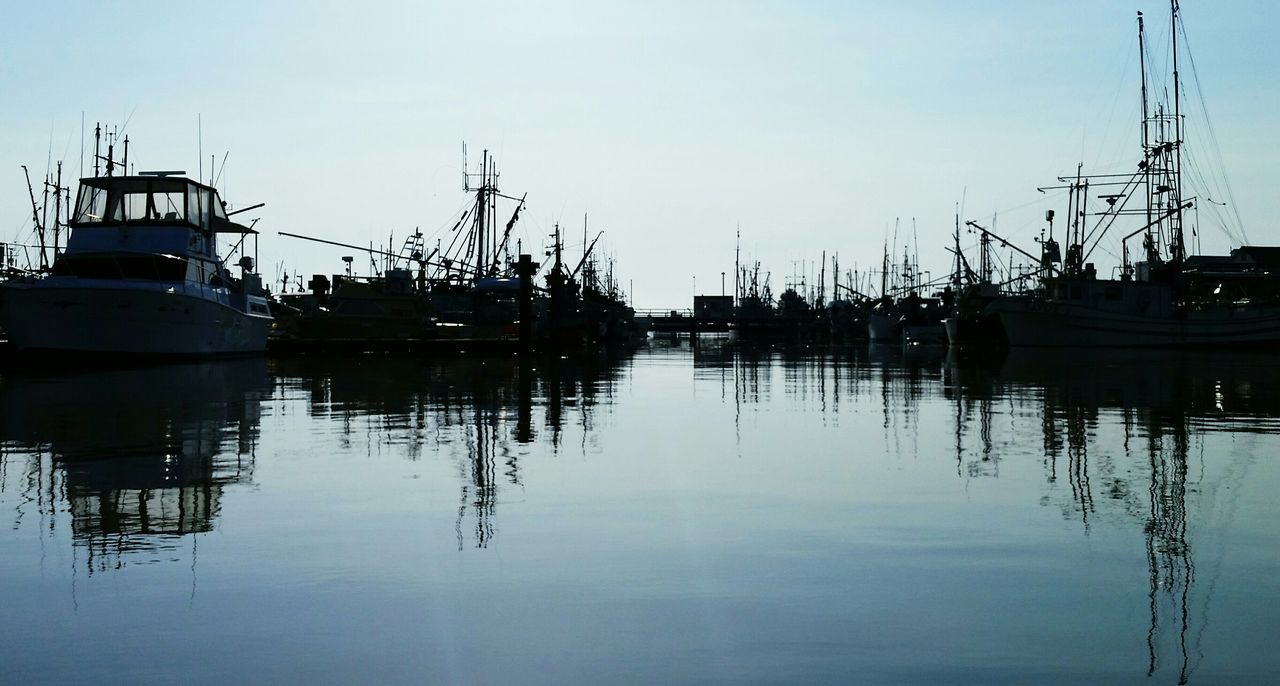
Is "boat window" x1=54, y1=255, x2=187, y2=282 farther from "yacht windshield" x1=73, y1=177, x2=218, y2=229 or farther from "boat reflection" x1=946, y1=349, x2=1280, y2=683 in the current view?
"boat reflection" x1=946, y1=349, x2=1280, y2=683

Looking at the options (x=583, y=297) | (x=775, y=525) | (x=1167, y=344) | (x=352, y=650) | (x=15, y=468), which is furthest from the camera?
(x=583, y=297)

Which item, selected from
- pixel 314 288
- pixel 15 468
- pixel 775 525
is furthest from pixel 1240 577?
pixel 314 288

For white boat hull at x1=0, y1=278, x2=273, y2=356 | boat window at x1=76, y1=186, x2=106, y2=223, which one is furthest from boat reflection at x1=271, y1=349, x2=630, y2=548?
boat window at x1=76, y1=186, x2=106, y2=223

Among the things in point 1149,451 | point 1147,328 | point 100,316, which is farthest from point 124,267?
point 1147,328

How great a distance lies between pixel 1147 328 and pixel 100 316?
66414 millimetres

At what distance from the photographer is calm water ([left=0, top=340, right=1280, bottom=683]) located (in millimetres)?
6918

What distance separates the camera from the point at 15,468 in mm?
14602

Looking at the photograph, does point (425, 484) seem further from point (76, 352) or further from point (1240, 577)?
point (76, 352)

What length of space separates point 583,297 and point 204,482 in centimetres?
10695

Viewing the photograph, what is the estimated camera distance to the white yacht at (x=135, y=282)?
42.8m

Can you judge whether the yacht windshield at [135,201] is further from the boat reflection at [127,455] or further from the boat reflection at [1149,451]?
the boat reflection at [1149,451]

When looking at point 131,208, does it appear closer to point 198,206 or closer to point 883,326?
point 198,206

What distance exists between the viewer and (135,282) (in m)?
44.5

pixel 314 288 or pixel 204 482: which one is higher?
pixel 314 288
